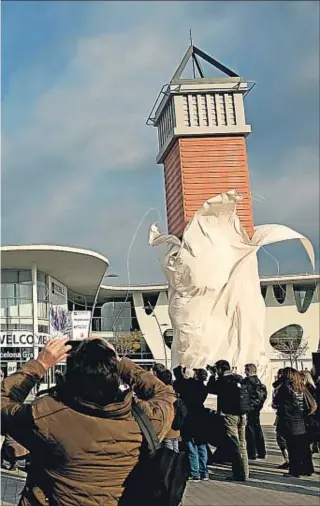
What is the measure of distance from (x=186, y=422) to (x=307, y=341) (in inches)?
2087

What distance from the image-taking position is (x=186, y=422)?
7.37 metres

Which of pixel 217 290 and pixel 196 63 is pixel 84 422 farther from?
pixel 196 63

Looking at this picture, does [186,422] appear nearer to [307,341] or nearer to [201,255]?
[201,255]

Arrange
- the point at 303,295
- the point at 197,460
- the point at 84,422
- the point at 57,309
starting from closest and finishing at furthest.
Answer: the point at 84,422, the point at 197,460, the point at 57,309, the point at 303,295

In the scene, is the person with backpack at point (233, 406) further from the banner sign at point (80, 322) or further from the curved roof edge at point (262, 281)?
the curved roof edge at point (262, 281)

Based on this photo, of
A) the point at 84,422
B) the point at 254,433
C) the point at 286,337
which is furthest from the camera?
the point at 286,337

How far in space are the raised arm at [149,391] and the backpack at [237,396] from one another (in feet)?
16.2

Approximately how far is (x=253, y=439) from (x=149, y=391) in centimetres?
767

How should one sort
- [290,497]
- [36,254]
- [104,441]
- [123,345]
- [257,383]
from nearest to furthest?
A: [104,441], [290,497], [257,383], [36,254], [123,345]

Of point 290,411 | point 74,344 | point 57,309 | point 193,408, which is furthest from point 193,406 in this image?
point 57,309

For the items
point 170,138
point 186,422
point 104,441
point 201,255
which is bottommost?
point 186,422

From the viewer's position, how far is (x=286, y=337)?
194 feet

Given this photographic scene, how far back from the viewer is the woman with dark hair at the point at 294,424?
26.8ft

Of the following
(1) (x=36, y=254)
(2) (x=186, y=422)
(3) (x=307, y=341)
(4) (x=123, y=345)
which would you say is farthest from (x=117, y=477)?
(3) (x=307, y=341)
